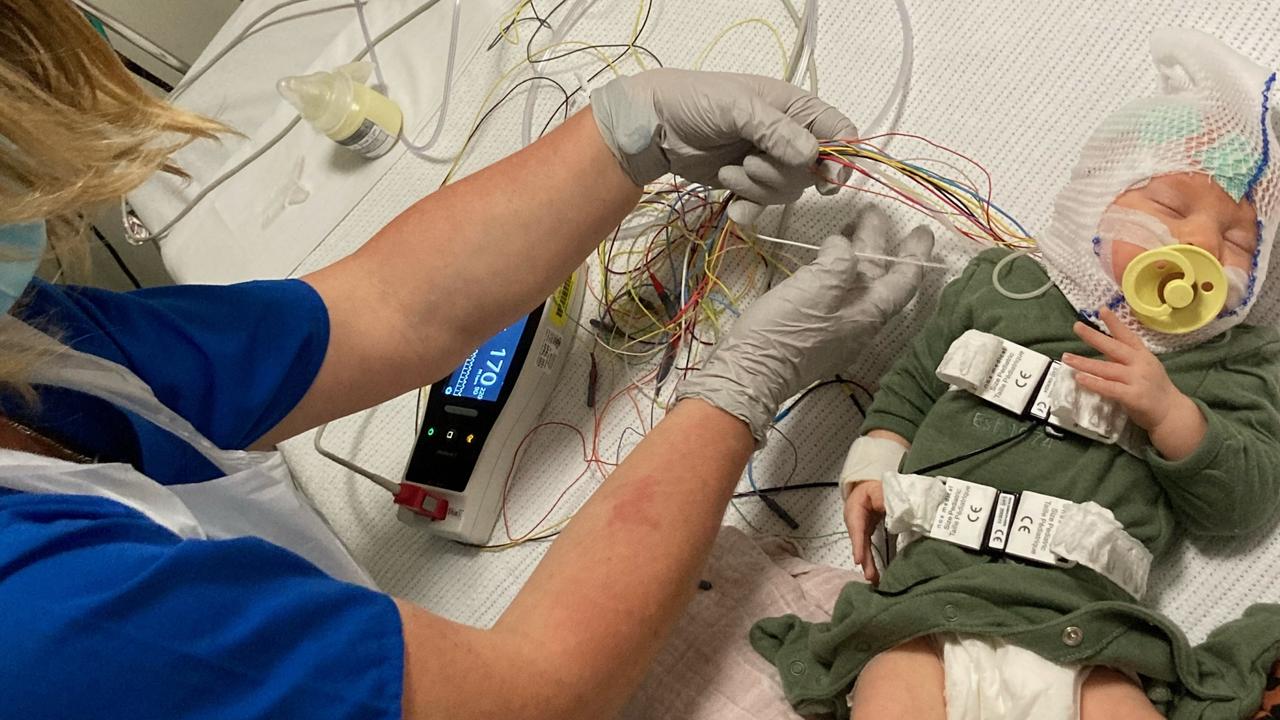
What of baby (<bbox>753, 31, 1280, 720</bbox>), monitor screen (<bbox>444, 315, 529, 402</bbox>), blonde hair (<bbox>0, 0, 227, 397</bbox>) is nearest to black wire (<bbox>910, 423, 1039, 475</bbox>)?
baby (<bbox>753, 31, 1280, 720</bbox>)

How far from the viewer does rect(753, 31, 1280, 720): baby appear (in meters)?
0.81

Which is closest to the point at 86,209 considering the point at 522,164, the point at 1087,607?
the point at 522,164

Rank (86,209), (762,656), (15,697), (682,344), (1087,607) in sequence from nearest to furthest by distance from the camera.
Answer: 1. (15,697)
2. (86,209)
3. (1087,607)
4. (762,656)
5. (682,344)

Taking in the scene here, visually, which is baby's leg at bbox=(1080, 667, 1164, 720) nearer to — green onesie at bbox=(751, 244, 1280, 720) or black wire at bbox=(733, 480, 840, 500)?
green onesie at bbox=(751, 244, 1280, 720)

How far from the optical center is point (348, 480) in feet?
4.43

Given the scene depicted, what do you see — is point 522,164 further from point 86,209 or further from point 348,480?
point 348,480

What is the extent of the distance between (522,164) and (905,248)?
1.51ft

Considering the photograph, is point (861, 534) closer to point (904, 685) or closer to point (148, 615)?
point (904, 685)

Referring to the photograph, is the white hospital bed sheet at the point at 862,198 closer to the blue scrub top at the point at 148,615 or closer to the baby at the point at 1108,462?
the baby at the point at 1108,462

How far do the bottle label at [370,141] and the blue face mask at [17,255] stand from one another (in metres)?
1.01

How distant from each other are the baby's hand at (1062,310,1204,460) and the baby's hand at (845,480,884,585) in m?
0.23

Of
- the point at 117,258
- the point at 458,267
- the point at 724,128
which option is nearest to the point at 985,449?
the point at 724,128

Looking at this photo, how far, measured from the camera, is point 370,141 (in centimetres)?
155

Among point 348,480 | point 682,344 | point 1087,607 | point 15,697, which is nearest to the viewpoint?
point 15,697
